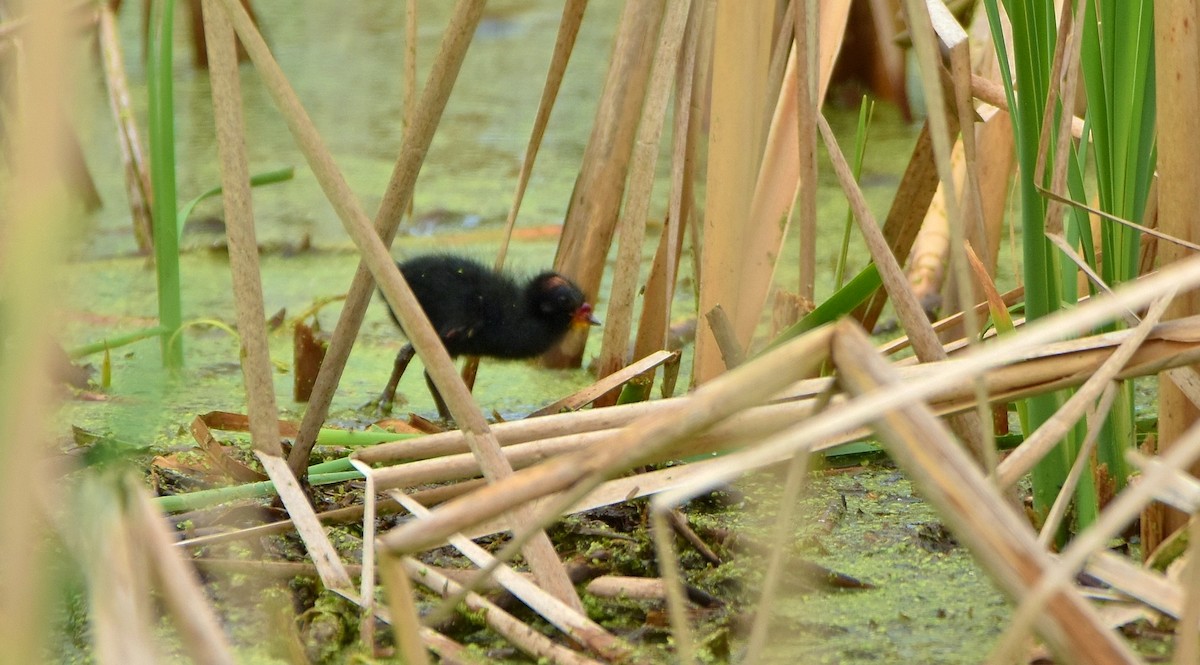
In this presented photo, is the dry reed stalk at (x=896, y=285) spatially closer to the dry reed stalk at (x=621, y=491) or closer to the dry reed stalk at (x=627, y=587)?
the dry reed stalk at (x=621, y=491)

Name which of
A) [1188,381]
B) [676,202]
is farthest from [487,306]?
[1188,381]

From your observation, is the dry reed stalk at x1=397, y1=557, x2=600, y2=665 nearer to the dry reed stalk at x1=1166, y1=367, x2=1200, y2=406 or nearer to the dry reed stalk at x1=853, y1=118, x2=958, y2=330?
the dry reed stalk at x1=1166, y1=367, x2=1200, y2=406

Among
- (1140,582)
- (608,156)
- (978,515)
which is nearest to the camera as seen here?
(978,515)

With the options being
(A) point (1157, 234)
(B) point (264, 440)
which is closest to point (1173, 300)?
(A) point (1157, 234)

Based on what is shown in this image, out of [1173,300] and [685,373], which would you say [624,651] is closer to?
[1173,300]

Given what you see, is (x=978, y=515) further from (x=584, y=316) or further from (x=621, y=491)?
(x=584, y=316)

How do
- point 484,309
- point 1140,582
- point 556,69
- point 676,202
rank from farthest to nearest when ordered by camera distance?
point 484,309
point 556,69
point 676,202
point 1140,582

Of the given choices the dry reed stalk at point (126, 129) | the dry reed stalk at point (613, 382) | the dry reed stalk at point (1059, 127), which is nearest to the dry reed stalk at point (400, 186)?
the dry reed stalk at point (613, 382)
